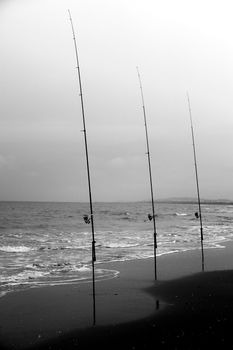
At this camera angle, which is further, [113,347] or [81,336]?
[81,336]

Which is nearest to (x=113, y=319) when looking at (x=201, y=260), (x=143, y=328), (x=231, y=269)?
(x=143, y=328)

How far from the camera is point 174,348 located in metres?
6.35

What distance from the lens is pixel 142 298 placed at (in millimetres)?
9719

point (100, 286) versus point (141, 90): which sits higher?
point (141, 90)

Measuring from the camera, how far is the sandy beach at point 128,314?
6742mm

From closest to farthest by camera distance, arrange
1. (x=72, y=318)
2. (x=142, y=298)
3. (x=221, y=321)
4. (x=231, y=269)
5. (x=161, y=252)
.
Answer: (x=221, y=321), (x=72, y=318), (x=142, y=298), (x=231, y=269), (x=161, y=252)

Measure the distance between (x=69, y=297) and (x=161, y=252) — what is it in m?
9.40

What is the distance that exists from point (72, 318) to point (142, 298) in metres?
2.29

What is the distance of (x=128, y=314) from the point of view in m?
8.34

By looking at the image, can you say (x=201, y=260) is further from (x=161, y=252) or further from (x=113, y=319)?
(x=113, y=319)

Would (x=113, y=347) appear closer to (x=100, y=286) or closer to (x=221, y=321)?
(x=221, y=321)

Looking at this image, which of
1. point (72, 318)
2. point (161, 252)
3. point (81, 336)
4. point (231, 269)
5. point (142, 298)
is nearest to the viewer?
point (81, 336)

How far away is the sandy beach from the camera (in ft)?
22.1

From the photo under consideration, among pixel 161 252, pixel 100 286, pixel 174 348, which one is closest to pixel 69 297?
pixel 100 286
